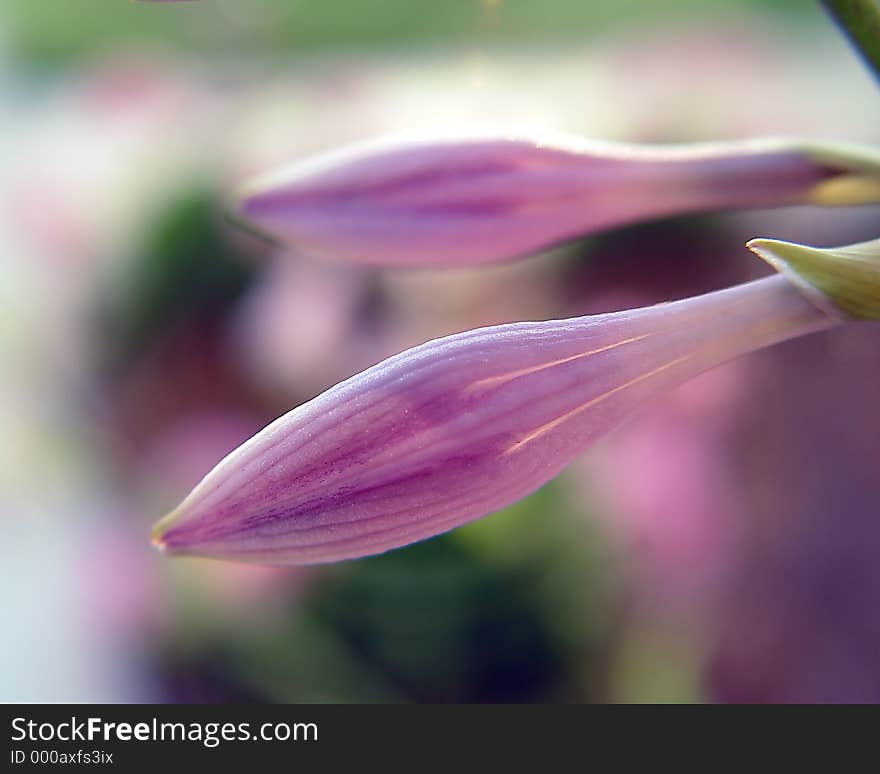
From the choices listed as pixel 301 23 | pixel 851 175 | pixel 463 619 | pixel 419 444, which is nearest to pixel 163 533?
pixel 419 444

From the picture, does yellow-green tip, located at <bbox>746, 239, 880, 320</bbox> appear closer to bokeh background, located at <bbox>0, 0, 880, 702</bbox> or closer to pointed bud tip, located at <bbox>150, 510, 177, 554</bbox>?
pointed bud tip, located at <bbox>150, 510, 177, 554</bbox>

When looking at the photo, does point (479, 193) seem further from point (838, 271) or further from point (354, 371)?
point (354, 371)

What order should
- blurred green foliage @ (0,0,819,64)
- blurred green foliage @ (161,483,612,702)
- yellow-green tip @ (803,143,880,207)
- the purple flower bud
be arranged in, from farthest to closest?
blurred green foliage @ (0,0,819,64) < blurred green foliage @ (161,483,612,702) < yellow-green tip @ (803,143,880,207) < the purple flower bud

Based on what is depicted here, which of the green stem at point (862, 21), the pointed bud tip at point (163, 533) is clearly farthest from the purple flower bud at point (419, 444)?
the green stem at point (862, 21)

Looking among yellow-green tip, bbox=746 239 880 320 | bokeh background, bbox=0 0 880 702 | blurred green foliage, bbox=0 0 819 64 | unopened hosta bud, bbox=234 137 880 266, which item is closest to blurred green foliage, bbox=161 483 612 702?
bokeh background, bbox=0 0 880 702

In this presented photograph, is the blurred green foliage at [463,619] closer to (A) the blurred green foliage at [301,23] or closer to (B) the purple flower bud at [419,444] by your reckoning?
(B) the purple flower bud at [419,444]

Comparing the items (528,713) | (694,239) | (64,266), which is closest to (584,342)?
(528,713)
